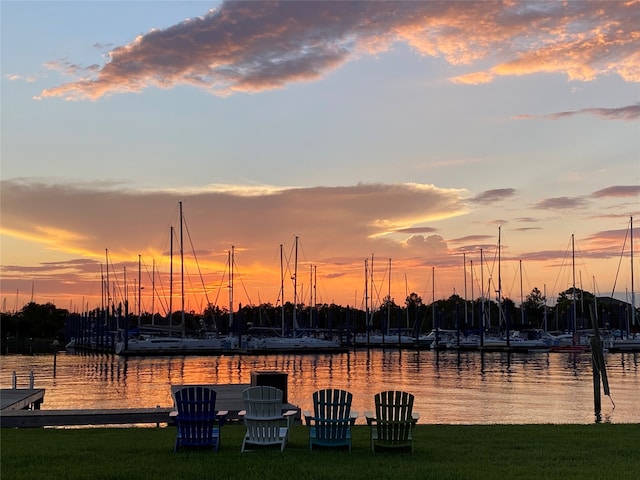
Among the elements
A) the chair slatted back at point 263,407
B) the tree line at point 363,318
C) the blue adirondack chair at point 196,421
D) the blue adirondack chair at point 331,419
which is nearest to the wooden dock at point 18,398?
the blue adirondack chair at point 196,421

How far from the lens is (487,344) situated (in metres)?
108

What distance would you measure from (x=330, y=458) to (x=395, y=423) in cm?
149

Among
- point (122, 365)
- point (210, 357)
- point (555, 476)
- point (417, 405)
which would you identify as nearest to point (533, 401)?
point (417, 405)

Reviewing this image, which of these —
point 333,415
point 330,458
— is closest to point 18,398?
point 333,415

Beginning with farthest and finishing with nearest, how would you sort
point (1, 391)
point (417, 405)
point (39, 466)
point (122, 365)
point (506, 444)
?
point (122, 365)
point (417, 405)
point (1, 391)
point (506, 444)
point (39, 466)

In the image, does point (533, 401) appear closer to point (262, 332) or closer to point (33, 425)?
point (33, 425)

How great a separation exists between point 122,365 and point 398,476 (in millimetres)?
68831

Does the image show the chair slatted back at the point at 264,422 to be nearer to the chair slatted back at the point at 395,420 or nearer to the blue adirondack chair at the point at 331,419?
the blue adirondack chair at the point at 331,419

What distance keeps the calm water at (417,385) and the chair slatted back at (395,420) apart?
15000 millimetres

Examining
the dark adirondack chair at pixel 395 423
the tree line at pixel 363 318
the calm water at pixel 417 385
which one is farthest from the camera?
the tree line at pixel 363 318

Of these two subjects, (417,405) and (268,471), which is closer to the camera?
(268,471)

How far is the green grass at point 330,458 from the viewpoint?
10844 millimetres

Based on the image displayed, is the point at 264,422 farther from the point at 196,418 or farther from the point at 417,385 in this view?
the point at 417,385

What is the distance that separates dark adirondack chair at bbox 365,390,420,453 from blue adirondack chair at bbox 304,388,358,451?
0.46 m
